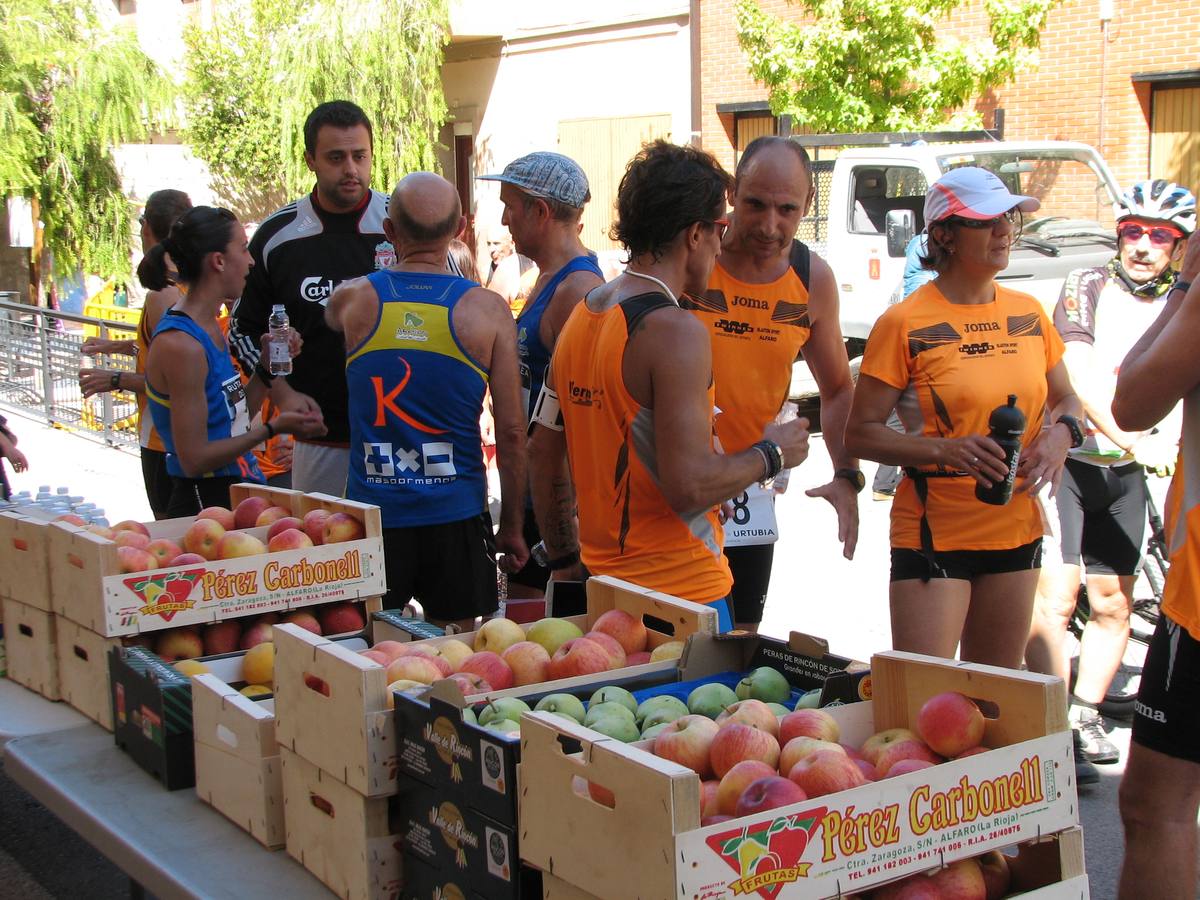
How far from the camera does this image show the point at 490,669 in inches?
104

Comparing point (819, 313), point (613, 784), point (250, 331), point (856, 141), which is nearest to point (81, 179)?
point (856, 141)

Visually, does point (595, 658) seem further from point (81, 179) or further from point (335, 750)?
point (81, 179)

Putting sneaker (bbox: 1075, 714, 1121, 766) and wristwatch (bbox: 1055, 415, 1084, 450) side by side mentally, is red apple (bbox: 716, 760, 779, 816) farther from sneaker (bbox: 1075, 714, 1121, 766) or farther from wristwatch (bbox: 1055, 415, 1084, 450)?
sneaker (bbox: 1075, 714, 1121, 766)

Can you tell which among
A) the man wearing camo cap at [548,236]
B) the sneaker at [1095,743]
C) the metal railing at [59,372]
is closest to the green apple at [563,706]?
the man wearing camo cap at [548,236]

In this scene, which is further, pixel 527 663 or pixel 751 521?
pixel 751 521

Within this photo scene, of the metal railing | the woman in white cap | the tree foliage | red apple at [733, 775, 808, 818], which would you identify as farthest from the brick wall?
red apple at [733, 775, 808, 818]

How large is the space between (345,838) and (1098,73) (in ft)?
60.0

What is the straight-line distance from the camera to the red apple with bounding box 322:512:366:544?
3488 mm

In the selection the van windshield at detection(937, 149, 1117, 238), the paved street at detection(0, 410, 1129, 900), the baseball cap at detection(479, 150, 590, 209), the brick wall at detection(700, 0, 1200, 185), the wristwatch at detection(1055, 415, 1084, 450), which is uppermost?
the brick wall at detection(700, 0, 1200, 185)

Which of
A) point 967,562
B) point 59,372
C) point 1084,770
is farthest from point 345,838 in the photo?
point 59,372

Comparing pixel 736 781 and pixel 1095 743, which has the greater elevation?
pixel 736 781

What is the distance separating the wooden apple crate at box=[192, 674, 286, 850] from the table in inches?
1.5

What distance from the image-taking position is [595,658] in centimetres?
268

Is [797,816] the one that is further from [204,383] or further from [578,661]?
[204,383]
